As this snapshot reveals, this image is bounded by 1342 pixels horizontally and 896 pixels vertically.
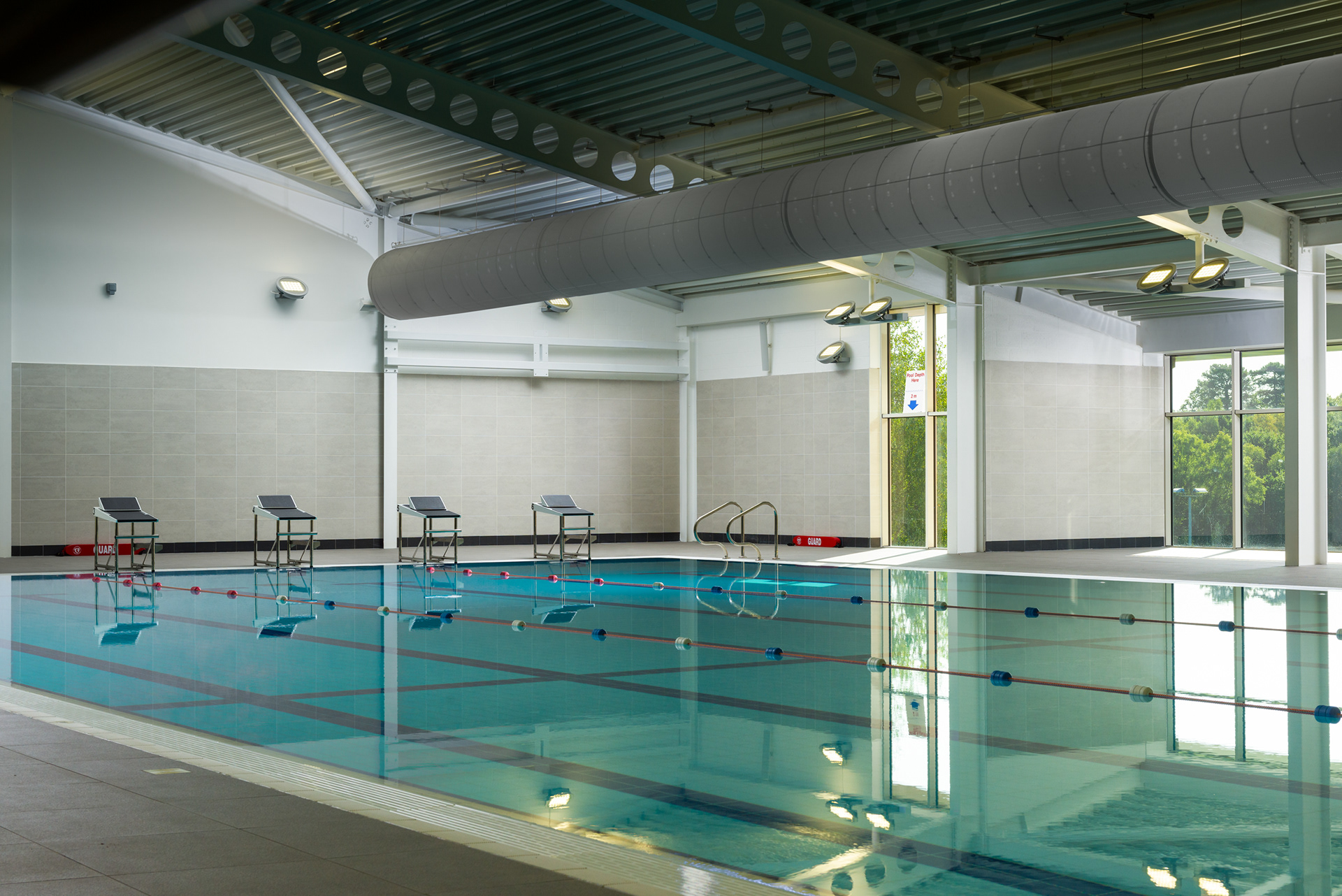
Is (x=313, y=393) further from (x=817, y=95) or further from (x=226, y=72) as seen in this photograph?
(x=817, y=95)

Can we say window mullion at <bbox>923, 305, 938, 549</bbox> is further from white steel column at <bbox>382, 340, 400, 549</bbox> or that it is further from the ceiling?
white steel column at <bbox>382, 340, 400, 549</bbox>

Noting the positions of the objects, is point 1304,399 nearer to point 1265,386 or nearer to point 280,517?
point 1265,386

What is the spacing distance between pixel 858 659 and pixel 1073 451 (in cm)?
1260

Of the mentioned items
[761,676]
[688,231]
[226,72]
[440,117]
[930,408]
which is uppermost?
[226,72]

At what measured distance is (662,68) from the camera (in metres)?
11.2


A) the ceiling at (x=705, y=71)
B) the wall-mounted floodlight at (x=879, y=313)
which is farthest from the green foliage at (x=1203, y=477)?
the wall-mounted floodlight at (x=879, y=313)

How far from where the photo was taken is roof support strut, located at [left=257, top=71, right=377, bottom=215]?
1496 cm

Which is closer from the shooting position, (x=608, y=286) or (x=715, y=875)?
(x=715, y=875)

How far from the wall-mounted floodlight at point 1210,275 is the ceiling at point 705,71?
6.01 ft

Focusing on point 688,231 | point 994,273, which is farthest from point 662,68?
point 994,273

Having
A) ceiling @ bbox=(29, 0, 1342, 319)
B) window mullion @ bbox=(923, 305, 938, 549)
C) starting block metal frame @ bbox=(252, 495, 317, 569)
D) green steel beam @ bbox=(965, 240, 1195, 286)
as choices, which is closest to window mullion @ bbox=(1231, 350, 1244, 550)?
ceiling @ bbox=(29, 0, 1342, 319)

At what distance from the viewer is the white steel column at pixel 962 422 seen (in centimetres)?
1769

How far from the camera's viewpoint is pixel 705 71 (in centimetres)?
1117

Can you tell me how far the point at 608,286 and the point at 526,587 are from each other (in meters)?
3.45
